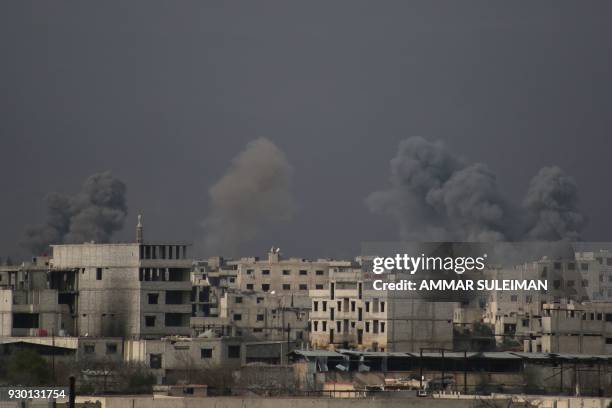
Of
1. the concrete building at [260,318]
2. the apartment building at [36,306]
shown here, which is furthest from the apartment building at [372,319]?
the apartment building at [36,306]

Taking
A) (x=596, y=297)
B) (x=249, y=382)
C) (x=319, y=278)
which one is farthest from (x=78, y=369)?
(x=319, y=278)

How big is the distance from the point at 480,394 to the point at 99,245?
106ft

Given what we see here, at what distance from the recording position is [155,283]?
104562 mm

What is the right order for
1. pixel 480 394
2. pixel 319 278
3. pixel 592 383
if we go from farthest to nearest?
pixel 319 278 < pixel 592 383 < pixel 480 394

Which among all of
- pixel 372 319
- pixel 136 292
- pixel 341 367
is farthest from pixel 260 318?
pixel 341 367

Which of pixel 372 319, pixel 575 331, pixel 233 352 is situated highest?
pixel 372 319

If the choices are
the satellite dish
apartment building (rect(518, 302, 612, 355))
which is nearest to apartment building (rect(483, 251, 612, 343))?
apartment building (rect(518, 302, 612, 355))

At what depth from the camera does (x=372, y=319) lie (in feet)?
347

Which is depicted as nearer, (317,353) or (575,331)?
(317,353)

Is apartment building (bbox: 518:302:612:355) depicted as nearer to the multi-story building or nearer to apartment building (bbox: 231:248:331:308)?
the multi-story building

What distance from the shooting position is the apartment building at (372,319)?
101 metres

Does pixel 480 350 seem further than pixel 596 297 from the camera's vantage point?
No

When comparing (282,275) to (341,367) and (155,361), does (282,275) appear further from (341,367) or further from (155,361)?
(341,367)

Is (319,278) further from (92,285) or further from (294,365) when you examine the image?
(294,365)
